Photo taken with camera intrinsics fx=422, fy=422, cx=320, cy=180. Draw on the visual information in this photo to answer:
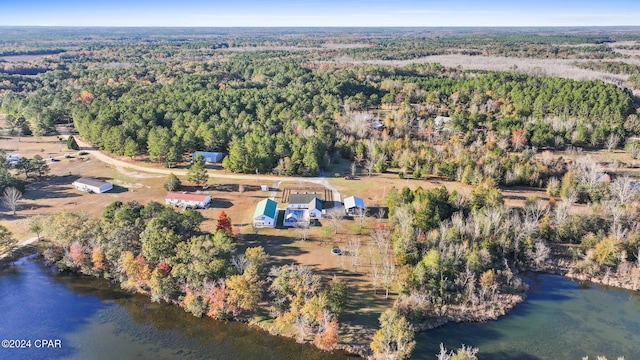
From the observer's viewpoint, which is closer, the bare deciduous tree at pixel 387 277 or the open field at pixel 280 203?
the bare deciduous tree at pixel 387 277

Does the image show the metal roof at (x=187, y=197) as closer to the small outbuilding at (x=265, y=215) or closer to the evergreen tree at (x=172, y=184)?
the evergreen tree at (x=172, y=184)

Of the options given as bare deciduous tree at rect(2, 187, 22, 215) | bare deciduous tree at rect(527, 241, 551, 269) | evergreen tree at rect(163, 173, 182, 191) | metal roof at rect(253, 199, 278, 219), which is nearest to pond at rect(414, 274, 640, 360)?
bare deciduous tree at rect(527, 241, 551, 269)

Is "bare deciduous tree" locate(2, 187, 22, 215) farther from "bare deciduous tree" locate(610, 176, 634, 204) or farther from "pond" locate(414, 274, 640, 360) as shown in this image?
"bare deciduous tree" locate(610, 176, 634, 204)

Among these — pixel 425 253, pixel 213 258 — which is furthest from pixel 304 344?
pixel 425 253

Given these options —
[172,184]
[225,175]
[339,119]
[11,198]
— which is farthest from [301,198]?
[11,198]

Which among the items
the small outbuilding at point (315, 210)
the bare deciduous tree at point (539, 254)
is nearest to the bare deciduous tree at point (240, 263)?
the small outbuilding at point (315, 210)

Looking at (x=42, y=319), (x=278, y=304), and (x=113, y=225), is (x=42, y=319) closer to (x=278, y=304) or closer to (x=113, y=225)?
(x=113, y=225)
